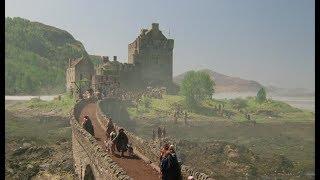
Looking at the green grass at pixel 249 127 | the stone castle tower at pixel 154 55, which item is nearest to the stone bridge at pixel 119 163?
the green grass at pixel 249 127

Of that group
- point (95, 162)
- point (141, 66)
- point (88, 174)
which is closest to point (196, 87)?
point (141, 66)

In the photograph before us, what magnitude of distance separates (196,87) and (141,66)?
55.0ft

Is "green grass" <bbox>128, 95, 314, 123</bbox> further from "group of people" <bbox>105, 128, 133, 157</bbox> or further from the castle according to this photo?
"group of people" <bbox>105, 128, 133, 157</bbox>

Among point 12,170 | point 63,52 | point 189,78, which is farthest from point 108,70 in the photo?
point 63,52

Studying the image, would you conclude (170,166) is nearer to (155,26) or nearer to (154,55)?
(154,55)

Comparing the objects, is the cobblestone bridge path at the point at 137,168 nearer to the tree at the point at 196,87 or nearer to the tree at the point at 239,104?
the tree at the point at 196,87

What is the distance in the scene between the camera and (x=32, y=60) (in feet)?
500

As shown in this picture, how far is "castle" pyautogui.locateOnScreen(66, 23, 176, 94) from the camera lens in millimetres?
90625

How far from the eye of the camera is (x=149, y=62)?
102 meters

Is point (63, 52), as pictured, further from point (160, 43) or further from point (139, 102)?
point (139, 102)

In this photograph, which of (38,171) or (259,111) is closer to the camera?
(38,171)

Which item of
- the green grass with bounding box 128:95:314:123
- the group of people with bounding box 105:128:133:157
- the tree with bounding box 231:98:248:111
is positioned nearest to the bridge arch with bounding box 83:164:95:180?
the group of people with bounding box 105:128:133:157

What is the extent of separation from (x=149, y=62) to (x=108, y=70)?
54.6 feet
